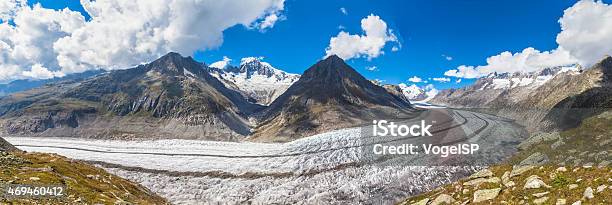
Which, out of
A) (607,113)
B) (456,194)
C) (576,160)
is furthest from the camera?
(607,113)

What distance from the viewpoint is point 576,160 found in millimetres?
37625

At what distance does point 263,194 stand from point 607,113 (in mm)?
58991

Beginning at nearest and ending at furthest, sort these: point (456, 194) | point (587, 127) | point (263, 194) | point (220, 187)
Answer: point (456, 194) → point (587, 127) → point (263, 194) → point (220, 187)

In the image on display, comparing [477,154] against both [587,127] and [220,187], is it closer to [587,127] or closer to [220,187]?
[587,127]

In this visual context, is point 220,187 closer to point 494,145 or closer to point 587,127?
point 494,145

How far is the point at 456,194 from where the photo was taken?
24.7m

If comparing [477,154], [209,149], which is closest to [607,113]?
[477,154]

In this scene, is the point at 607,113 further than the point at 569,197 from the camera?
Yes

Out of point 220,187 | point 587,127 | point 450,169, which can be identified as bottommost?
point 220,187

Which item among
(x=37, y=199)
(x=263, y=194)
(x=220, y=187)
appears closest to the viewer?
(x=37, y=199)

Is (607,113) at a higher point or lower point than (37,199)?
higher

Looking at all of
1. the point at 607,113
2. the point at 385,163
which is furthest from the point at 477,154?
the point at 607,113

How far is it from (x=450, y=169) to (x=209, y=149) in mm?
119179

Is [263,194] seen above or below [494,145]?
below
